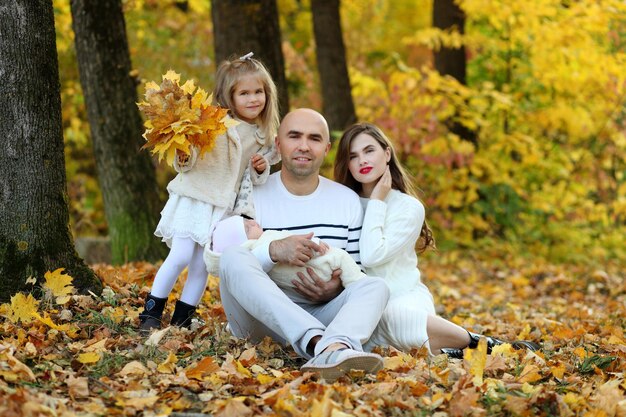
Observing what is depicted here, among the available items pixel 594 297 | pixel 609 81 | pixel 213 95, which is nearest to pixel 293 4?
pixel 609 81

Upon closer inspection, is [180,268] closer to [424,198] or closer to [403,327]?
[403,327]

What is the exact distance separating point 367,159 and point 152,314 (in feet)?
5.08

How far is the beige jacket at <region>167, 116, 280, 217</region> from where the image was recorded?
15.0 ft

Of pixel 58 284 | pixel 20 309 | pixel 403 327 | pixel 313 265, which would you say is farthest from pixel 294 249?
pixel 20 309

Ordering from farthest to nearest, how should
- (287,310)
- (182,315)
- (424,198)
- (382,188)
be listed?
1. (424,198)
2. (382,188)
3. (182,315)
4. (287,310)

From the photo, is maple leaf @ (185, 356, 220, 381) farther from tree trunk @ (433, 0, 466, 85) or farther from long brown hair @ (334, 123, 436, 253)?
tree trunk @ (433, 0, 466, 85)

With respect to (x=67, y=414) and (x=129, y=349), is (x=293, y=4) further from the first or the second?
(x=67, y=414)

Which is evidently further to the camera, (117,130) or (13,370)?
(117,130)

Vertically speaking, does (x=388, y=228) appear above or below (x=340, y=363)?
above

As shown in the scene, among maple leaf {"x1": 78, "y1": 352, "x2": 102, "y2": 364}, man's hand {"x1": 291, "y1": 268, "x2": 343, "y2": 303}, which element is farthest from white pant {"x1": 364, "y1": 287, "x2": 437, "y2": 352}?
maple leaf {"x1": 78, "y1": 352, "x2": 102, "y2": 364}

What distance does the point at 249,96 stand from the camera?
4.75 m

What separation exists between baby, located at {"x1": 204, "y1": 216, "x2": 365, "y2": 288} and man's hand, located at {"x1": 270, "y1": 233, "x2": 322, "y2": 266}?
63 mm

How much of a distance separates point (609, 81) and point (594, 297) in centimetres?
407

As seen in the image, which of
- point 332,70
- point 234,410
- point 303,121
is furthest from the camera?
point 332,70
